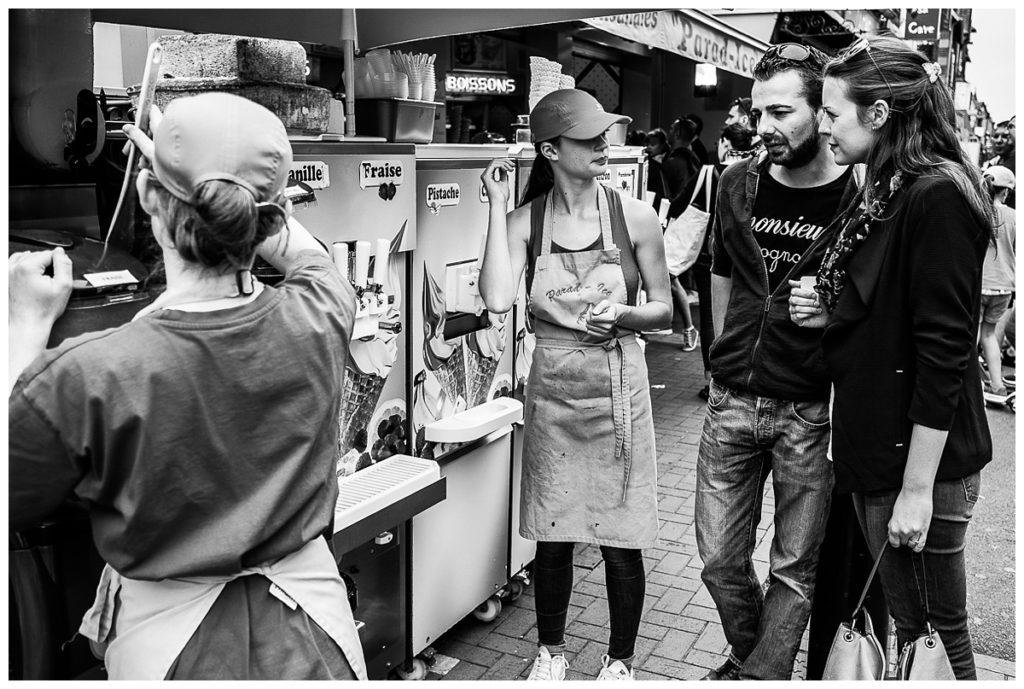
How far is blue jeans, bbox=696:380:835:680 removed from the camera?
2.87 m

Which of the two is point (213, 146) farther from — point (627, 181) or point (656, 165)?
point (656, 165)

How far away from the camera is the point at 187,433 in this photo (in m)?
1.55

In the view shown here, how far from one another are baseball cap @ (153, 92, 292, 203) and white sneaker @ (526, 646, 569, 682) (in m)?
2.06

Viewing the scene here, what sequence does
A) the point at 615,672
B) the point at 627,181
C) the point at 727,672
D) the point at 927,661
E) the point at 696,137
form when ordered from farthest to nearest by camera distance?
the point at 696,137 → the point at 627,181 → the point at 727,672 → the point at 615,672 → the point at 927,661

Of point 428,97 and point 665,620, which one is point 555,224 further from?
point 665,620

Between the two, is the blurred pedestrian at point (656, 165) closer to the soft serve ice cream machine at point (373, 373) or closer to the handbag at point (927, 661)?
the soft serve ice cream machine at point (373, 373)

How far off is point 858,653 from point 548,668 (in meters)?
1.05

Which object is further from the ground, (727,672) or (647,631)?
(727,672)

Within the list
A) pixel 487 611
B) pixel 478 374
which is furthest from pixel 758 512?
pixel 487 611

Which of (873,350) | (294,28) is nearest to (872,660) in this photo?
(873,350)

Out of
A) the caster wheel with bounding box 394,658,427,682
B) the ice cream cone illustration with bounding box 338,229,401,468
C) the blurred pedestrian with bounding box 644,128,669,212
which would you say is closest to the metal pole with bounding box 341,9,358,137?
the ice cream cone illustration with bounding box 338,229,401,468

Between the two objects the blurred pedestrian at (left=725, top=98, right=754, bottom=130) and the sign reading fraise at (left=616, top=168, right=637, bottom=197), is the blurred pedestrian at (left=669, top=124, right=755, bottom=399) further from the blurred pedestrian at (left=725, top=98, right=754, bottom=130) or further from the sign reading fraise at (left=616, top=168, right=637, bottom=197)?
the sign reading fraise at (left=616, top=168, right=637, bottom=197)

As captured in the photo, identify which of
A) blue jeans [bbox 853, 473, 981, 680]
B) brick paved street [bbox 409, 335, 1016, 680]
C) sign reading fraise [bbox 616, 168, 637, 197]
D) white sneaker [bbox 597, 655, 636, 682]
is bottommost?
brick paved street [bbox 409, 335, 1016, 680]

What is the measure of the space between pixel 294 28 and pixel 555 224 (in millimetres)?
1020
